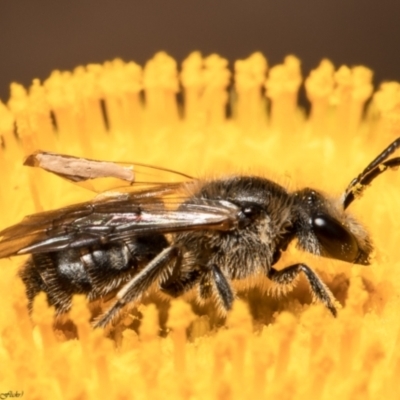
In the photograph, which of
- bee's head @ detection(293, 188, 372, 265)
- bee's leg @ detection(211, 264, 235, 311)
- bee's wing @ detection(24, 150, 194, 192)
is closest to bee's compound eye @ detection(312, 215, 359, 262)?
bee's head @ detection(293, 188, 372, 265)

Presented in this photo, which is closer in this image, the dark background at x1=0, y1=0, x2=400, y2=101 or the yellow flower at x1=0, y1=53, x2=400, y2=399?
the yellow flower at x1=0, y1=53, x2=400, y2=399

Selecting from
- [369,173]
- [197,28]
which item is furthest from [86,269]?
[197,28]

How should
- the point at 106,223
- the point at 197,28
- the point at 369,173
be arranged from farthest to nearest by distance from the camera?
the point at 197,28
the point at 369,173
the point at 106,223

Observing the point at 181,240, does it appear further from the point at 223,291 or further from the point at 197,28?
the point at 197,28

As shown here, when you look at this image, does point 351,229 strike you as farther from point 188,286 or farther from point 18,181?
point 18,181

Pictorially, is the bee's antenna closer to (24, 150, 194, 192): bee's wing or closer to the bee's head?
the bee's head

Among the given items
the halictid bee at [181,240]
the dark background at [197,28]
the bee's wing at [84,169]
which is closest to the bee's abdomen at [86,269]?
the halictid bee at [181,240]
